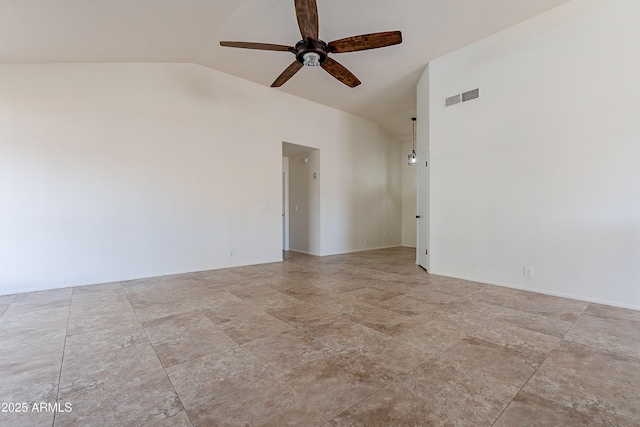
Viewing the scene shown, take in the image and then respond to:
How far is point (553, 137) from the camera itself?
357 cm

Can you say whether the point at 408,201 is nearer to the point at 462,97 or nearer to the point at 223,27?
the point at 462,97

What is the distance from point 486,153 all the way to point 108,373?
4929 millimetres

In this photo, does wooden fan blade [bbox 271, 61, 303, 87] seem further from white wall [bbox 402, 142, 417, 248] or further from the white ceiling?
white wall [bbox 402, 142, 417, 248]

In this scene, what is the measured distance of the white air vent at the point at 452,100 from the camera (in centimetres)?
447

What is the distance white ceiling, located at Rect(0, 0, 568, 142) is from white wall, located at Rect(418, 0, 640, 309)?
0.48 meters


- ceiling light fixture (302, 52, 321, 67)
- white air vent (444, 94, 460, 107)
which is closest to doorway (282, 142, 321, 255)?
white air vent (444, 94, 460, 107)

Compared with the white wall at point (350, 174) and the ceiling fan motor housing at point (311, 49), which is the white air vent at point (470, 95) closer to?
the ceiling fan motor housing at point (311, 49)

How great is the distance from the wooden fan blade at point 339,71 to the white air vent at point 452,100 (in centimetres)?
174

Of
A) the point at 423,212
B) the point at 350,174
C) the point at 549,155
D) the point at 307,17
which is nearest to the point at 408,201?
the point at 350,174

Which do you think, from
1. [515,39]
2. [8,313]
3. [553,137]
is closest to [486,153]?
[553,137]

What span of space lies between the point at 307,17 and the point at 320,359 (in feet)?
9.71

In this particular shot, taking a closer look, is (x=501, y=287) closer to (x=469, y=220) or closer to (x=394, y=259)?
(x=469, y=220)

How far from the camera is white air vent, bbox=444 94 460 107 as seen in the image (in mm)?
4473

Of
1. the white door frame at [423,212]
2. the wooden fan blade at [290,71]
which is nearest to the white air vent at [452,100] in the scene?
the white door frame at [423,212]
